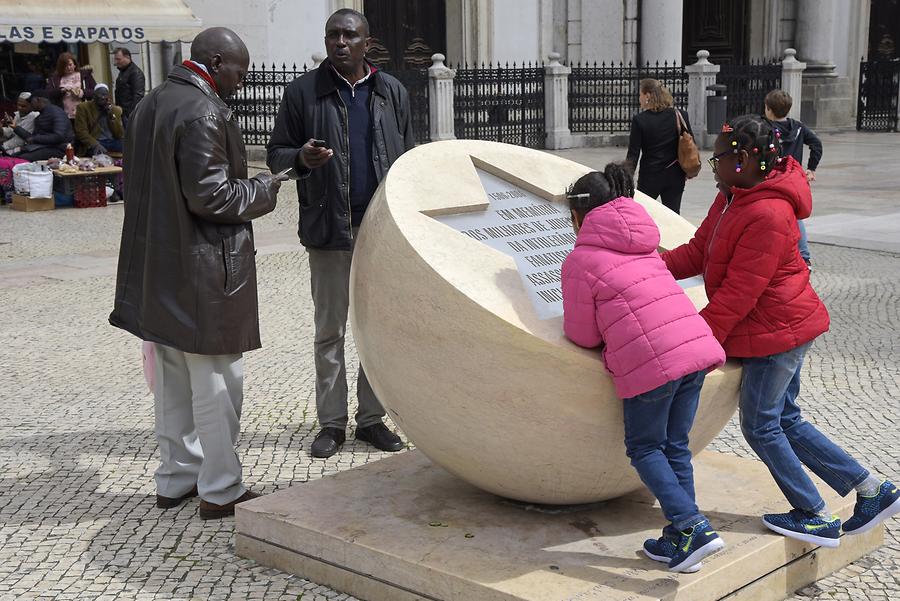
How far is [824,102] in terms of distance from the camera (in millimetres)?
27156

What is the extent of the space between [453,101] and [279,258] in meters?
11.2

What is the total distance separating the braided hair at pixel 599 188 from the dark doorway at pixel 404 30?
21.3m

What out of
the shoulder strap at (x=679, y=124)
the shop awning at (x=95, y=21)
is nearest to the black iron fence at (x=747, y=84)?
the shop awning at (x=95, y=21)

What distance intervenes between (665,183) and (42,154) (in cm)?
911

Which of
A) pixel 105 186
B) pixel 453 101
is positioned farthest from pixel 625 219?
pixel 453 101

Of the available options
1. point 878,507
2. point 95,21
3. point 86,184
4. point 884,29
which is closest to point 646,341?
point 878,507

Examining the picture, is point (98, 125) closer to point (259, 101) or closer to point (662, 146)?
point (259, 101)

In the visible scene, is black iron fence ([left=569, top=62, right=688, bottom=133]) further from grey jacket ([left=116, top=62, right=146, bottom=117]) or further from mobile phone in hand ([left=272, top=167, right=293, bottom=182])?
mobile phone in hand ([left=272, top=167, right=293, bottom=182])

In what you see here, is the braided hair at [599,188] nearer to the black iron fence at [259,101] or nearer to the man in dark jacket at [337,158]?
the man in dark jacket at [337,158]

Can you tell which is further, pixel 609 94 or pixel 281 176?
pixel 609 94

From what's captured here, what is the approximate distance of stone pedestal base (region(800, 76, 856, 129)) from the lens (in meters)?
Result: 27.0

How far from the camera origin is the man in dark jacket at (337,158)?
5086mm

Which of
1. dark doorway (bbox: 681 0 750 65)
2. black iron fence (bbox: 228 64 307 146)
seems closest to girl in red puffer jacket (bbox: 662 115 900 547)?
black iron fence (bbox: 228 64 307 146)

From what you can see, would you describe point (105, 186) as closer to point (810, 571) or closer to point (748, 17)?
point (810, 571)
